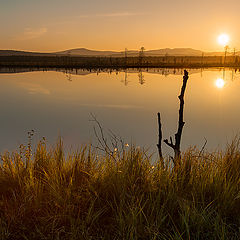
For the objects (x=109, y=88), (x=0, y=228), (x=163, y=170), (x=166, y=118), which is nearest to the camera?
(x=0, y=228)

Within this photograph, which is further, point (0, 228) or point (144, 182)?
point (144, 182)

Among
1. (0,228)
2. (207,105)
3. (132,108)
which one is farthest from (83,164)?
(207,105)

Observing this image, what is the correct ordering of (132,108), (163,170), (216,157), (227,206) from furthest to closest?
(132,108), (216,157), (163,170), (227,206)

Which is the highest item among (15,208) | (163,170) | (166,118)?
(163,170)

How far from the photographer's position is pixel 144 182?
329 cm

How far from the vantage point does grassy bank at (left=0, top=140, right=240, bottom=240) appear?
252 centimetres

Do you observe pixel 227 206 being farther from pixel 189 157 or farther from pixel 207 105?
pixel 207 105

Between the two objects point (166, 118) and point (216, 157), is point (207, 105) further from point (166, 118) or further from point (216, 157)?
point (216, 157)

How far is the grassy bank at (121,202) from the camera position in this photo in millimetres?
2518

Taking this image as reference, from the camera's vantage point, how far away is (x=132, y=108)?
16344mm

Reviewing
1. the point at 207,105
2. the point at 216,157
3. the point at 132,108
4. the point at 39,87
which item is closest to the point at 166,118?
the point at 132,108

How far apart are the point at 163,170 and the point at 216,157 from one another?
3.82ft

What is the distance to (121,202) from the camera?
261cm

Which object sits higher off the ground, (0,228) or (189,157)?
(189,157)
